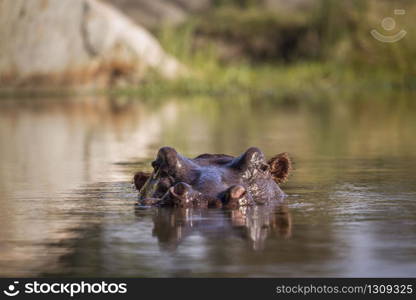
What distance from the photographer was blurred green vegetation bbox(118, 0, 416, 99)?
24.8 meters

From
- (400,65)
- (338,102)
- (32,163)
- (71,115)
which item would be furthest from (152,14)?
(32,163)

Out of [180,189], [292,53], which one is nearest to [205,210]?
[180,189]

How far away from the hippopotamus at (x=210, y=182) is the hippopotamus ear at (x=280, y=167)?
246mm

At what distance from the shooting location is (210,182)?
6.99m

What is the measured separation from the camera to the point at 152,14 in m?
32.9

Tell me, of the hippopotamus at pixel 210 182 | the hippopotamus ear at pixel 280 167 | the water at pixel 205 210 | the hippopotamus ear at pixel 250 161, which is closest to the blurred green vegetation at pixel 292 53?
the water at pixel 205 210

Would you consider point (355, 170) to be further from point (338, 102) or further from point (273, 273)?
point (338, 102)

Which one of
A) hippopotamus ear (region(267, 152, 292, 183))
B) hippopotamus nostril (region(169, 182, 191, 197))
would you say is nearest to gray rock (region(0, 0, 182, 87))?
hippopotamus ear (region(267, 152, 292, 183))

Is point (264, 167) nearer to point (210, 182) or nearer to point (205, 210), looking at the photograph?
point (210, 182)

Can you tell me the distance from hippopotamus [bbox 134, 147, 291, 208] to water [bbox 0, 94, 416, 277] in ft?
0.43

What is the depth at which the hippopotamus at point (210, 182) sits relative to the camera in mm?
6906

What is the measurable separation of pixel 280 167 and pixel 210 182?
1063 mm

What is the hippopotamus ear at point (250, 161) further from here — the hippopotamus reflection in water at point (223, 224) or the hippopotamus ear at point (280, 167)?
the hippopotamus ear at point (280, 167)

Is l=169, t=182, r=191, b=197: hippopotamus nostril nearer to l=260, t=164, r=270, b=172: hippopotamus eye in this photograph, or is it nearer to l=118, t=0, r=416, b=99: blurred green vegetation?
l=260, t=164, r=270, b=172: hippopotamus eye
